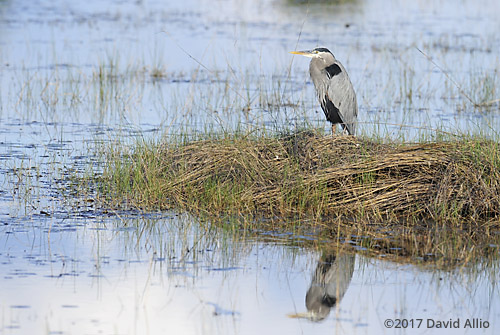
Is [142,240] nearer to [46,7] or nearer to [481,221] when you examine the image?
[481,221]

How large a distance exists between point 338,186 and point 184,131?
2.78 metres

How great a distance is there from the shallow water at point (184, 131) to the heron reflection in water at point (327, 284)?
0.02 meters

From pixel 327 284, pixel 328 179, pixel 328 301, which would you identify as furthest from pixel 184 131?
pixel 328 301

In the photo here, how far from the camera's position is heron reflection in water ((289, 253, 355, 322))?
4641 millimetres

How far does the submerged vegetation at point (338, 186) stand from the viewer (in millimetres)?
6383

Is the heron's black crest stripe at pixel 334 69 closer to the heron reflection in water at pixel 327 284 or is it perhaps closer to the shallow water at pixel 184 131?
the shallow water at pixel 184 131

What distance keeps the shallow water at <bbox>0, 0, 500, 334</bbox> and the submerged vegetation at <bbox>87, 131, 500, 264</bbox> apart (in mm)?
358

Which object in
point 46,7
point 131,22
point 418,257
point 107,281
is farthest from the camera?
point 46,7

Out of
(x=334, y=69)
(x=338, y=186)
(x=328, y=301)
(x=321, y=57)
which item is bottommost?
(x=328, y=301)

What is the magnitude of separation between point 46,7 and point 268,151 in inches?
666

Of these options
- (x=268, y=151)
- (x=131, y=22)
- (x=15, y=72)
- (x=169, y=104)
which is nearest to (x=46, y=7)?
(x=131, y=22)

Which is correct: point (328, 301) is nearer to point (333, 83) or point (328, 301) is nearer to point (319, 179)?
point (319, 179)

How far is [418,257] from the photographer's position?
5613mm

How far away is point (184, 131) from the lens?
915cm
